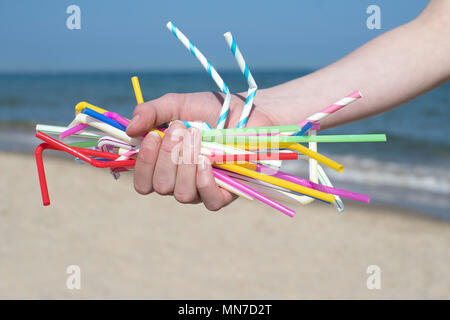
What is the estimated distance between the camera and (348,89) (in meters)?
1.24

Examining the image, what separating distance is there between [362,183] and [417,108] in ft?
18.7

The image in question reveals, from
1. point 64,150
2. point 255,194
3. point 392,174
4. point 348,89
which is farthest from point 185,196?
point 392,174

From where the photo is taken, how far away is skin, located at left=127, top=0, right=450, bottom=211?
1075 mm

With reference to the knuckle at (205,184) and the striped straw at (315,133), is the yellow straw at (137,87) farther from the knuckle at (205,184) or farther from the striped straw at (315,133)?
the striped straw at (315,133)

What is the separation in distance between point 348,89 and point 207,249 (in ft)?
6.28

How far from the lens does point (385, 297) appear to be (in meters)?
2.44

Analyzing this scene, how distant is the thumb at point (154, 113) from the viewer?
98 centimetres

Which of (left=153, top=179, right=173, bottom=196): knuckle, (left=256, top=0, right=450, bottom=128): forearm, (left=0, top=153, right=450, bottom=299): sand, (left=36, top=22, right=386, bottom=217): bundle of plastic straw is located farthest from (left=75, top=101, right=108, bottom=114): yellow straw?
(left=0, top=153, right=450, bottom=299): sand

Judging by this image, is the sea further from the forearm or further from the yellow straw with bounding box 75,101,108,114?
the yellow straw with bounding box 75,101,108,114

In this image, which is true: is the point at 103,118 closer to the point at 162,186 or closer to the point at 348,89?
the point at 162,186

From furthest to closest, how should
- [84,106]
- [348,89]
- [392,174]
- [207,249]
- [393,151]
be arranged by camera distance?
[393,151], [392,174], [207,249], [348,89], [84,106]

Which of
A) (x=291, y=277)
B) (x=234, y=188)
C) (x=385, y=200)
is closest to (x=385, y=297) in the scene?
(x=291, y=277)

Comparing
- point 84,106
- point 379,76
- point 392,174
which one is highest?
point 379,76

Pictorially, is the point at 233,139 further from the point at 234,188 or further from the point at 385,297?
the point at 385,297
